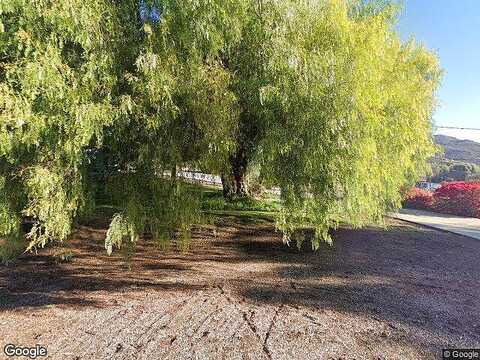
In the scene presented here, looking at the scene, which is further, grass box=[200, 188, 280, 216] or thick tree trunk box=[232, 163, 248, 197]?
grass box=[200, 188, 280, 216]

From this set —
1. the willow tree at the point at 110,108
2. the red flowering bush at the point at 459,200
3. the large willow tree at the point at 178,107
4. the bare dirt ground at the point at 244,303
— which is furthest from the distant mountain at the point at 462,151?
the willow tree at the point at 110,108

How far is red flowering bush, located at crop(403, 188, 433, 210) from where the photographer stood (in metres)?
19.9

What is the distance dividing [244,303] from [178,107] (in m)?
3.17

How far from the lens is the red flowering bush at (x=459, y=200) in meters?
17.7

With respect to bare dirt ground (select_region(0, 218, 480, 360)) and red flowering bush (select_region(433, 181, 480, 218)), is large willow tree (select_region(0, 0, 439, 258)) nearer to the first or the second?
bare dirt ground (select_region(0, 218, 480, 360))

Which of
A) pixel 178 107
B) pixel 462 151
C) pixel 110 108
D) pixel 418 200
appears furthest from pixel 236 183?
pixel 462 151

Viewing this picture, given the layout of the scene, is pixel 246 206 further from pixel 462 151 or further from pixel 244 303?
pixel 462 151

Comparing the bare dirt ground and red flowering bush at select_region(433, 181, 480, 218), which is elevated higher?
red flowering bush at select_region(433, 181, 480, 218)

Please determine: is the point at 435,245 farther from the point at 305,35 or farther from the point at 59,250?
the point at 59,250

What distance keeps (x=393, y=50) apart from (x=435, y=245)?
572cm

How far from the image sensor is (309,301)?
5832 mm

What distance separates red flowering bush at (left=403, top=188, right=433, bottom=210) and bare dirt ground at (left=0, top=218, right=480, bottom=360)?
11012 mm

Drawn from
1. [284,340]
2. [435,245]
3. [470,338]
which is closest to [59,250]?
[284,340]

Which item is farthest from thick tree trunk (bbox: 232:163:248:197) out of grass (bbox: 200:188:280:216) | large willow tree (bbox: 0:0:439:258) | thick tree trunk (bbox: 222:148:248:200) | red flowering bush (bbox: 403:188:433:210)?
red flowering bush (bbox: 403:188:433:210)
